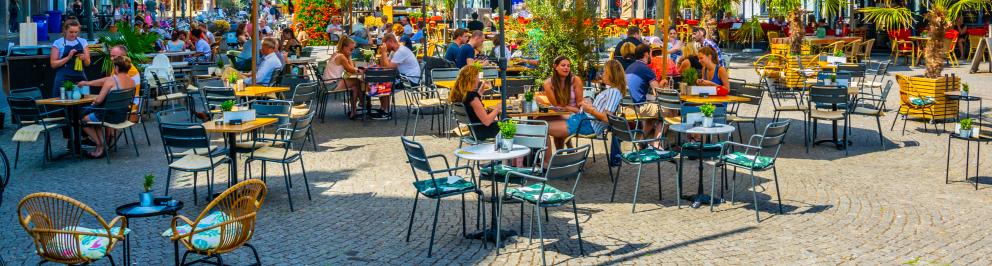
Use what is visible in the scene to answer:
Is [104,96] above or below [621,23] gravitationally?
below

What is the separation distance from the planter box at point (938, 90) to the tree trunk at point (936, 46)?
2.37m

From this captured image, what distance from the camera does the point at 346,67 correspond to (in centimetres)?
1539

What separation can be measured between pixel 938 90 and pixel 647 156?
6.77 meters

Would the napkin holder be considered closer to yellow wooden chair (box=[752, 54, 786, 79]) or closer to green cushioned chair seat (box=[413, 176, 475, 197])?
green cushioned chair seat (box=[413, 176, 475, 197])

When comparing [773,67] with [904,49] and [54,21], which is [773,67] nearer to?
[904,49]

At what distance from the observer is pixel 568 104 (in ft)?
35.3

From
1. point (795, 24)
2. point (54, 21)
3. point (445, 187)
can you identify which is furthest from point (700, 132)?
point (54, 21)

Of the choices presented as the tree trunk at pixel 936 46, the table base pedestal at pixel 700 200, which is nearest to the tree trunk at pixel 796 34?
the tree trunk at pixel 936 46

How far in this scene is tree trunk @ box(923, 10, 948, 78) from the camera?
1708 cm

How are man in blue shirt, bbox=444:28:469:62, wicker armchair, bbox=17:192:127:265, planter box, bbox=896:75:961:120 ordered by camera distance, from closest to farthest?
1. wicker armchair, bbox=17:192:127:265
2. planter box, bbox=896:75:961:120
3. man in blue shirt, bbox=444:28:469:62

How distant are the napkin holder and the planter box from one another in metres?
9.11

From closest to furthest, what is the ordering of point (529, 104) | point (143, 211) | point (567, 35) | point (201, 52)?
point (143, 211) < point (529, 104) < point (567, 35) < point (201, 52)

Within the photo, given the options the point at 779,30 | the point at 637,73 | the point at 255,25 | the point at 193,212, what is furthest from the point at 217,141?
the point at 779,30

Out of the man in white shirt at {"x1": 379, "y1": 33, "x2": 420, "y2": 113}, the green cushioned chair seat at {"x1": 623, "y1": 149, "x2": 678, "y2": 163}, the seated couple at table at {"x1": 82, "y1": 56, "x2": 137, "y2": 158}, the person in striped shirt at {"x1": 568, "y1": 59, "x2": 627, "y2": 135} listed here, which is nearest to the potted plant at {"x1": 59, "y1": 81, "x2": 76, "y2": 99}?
the seated couple at table at {"x1": 82, "y1": 56, "x2": 137, "y2": 158}
